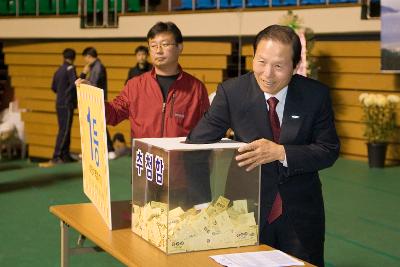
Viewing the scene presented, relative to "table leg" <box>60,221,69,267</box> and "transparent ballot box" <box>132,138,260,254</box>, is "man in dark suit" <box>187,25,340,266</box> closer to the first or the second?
"transparent ballot box" <box>132,138,260,254</box>

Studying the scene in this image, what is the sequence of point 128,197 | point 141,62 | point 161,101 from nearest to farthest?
point 161,101 < point 128,197 < point 141,62

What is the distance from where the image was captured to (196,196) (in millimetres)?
2238

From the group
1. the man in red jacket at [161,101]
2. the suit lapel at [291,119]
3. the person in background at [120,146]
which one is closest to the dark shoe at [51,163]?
the person in background at [120,146]

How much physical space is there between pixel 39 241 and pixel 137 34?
21.6 ft

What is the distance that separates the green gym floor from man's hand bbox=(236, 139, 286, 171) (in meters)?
2.55

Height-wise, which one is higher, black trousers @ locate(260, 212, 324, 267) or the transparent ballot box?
the transparent ballot box

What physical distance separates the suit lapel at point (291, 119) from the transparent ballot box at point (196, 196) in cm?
17

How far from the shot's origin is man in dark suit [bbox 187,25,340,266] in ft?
7.55

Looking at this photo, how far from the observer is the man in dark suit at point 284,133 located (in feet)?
7.55

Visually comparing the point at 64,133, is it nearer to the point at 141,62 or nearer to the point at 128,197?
the point at 141,62

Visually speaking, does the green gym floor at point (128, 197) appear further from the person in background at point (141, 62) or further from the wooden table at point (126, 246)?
the wooden table at point (126, 246)

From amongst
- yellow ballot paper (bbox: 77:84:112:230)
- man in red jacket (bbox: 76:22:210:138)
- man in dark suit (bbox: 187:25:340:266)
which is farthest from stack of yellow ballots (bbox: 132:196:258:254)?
man in red jacket (bbox: 76:22:210:138)

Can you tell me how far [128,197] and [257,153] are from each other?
16.4ft

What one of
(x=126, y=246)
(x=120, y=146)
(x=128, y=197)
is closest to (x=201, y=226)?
(x=126, y=246)
